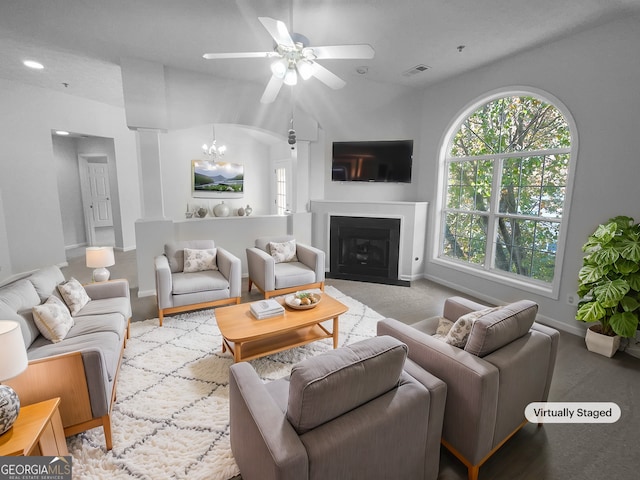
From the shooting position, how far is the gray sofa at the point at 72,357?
5.72ft

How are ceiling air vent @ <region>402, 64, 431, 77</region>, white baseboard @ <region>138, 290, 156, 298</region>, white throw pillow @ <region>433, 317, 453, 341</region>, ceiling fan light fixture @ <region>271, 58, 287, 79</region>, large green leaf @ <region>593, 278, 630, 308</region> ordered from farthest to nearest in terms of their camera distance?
white baseboard @ <region>138, 290, 156, 298</region> < ceiling air vent @ <region>402, 64, 431, 77</region> < large green leaf @ <region>593, 278, 630, 308</region> < ceiling fan light fixture @ <region>271, 58, 287, 79</region> < white throw pillow @ <region>433, 317, 453, 341</region>

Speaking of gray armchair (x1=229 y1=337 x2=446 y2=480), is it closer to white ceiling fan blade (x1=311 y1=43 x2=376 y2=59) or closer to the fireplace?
white ceiling fan blade (x1=311 y1=43 x2=376 y2=59)

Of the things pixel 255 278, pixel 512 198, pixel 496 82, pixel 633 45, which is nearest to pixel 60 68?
pixel 255 278

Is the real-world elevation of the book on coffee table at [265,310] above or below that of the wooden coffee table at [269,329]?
above

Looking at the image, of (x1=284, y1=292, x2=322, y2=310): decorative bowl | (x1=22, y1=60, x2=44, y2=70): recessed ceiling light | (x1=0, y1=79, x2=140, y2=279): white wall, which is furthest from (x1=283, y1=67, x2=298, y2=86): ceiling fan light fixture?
(x1=0, y1=79, x2=140, y2=279): white wall

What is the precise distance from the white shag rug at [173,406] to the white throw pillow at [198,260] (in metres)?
0.68

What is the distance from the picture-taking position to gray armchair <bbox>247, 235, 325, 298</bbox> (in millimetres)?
4035

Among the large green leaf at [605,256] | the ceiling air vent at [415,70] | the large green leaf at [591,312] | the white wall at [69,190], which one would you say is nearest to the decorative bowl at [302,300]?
the large green leaf at [591,312]

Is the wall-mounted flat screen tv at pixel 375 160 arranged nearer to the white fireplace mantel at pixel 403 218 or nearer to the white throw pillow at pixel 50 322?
the white fireplace mantel at pixel 403 218

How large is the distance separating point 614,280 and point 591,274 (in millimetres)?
163

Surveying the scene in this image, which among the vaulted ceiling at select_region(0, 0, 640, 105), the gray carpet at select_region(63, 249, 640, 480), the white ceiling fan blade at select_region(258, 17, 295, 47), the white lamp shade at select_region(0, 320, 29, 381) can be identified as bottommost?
the gray carpet at select_region(63, 249, 640, 480)

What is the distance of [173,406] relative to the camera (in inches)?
89.8

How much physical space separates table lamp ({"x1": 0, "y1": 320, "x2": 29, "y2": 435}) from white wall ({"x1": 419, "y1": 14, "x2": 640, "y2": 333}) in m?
4.62

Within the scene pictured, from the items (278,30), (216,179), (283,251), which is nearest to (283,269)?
(283,251)
